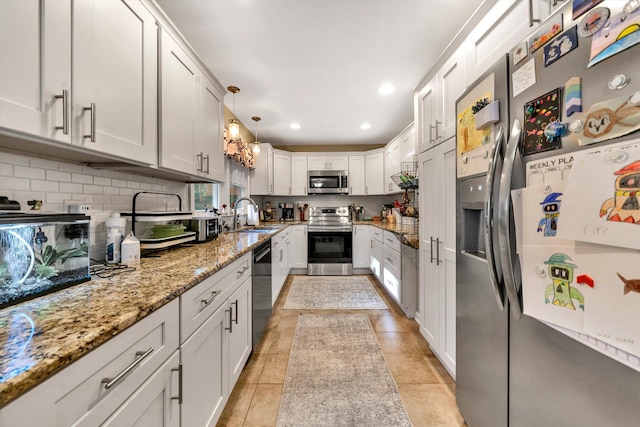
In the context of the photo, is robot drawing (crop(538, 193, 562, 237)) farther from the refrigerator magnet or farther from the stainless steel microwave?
the stainless steel microwave

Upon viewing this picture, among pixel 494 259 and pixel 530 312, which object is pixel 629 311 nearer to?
pixel 530 312

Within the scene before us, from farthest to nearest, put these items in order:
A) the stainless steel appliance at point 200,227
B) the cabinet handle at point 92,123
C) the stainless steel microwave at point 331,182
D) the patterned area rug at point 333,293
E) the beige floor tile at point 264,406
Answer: the stainless steel microwave at point 331,182
the patterned area rug at point 333,293
the stainless steel appliance at point 200,227
the beige floor tile at point 264,406
the cabinet handle at point 92,123

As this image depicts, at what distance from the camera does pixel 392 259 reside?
10.4 feet

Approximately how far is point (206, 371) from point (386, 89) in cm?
298

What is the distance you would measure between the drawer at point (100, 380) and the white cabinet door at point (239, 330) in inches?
27.1

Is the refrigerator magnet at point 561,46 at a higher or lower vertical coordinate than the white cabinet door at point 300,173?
lower

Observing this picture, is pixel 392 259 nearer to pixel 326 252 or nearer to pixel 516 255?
pixel 326 252

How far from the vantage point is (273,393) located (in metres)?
1.65

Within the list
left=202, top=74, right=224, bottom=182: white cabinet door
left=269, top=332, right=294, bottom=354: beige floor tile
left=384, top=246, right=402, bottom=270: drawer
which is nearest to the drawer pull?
left=202, top=74, right=224, bottom=182: white cabinet door

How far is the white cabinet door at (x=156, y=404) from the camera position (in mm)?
661

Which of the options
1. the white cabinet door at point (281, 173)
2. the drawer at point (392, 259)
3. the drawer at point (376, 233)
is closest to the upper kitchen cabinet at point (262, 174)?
the white cabinet door at point (281, 173)

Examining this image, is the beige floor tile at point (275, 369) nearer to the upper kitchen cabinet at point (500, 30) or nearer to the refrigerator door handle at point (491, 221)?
the refrigerator door handle at point (491, 221)

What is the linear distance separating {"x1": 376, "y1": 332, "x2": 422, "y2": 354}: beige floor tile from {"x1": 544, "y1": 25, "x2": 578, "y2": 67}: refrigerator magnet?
2.07 m

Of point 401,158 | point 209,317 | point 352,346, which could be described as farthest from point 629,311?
point 401,158
